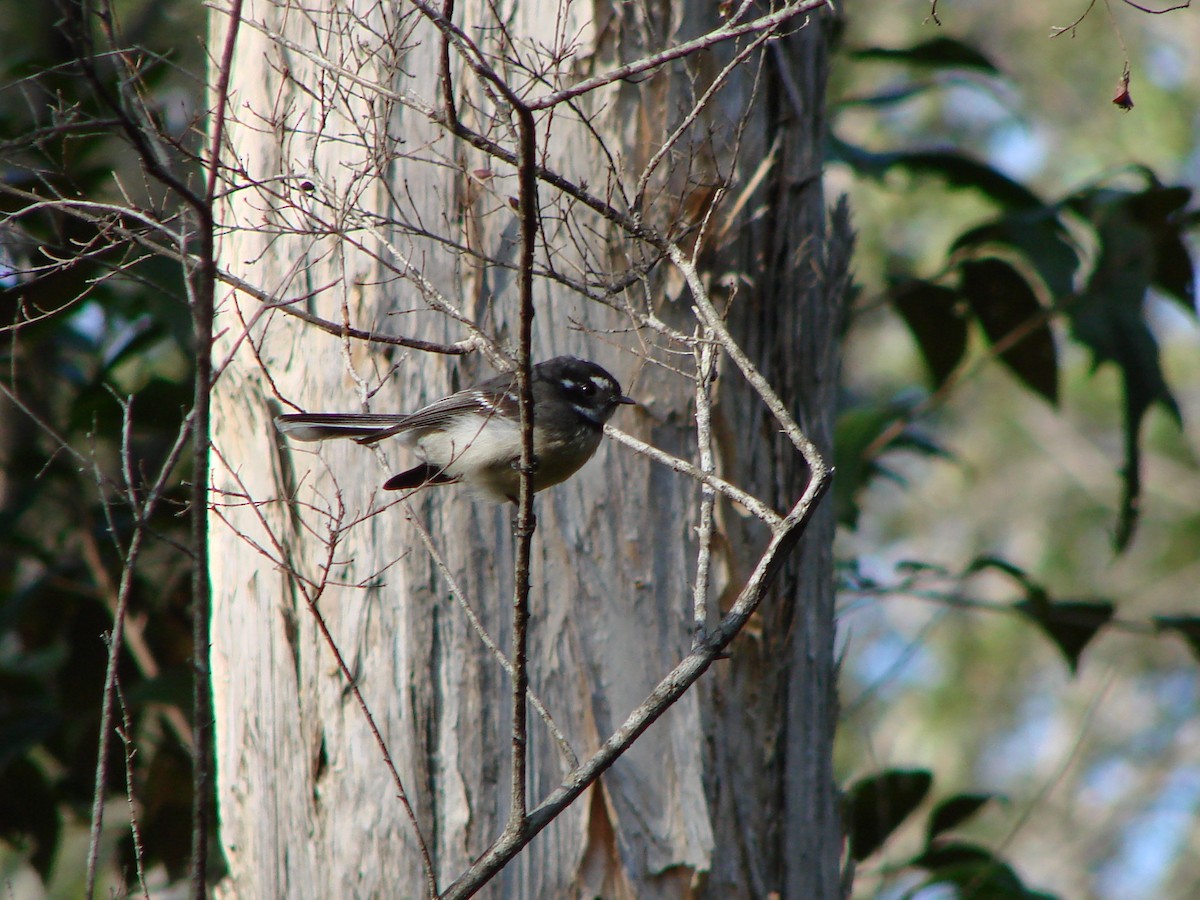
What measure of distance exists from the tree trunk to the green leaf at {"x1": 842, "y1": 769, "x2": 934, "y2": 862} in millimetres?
951

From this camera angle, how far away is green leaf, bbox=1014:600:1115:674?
441cm

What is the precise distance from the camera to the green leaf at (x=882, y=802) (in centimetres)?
444

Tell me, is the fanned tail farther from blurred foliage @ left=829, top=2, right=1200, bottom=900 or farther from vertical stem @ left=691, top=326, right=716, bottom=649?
blurred foliage @ left=829, top=2, right=1200, bottom=900

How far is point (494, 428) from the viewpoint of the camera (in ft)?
10.5

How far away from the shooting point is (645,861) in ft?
10.4

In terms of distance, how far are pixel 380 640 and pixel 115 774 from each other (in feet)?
8.58

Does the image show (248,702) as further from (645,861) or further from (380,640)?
(645,861)

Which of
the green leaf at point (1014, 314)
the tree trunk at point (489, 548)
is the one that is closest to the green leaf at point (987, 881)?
the tree trunk at point (489, 548)

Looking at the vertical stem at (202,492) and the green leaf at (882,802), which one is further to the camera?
the green leaf at (882,802)

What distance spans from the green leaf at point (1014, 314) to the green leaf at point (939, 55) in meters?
0.76

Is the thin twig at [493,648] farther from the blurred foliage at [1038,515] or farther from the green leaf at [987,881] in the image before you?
the blurred foliage at [1038,515]

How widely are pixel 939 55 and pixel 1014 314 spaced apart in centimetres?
107

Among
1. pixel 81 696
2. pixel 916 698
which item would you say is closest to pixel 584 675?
pixel 81 696

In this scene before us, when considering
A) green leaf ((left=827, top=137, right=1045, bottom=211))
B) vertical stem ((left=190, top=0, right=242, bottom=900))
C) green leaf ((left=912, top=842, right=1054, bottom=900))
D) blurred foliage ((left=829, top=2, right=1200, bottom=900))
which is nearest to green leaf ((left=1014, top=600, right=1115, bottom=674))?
green leaf ((left=912, top=842, right=1054, bottom=900))
